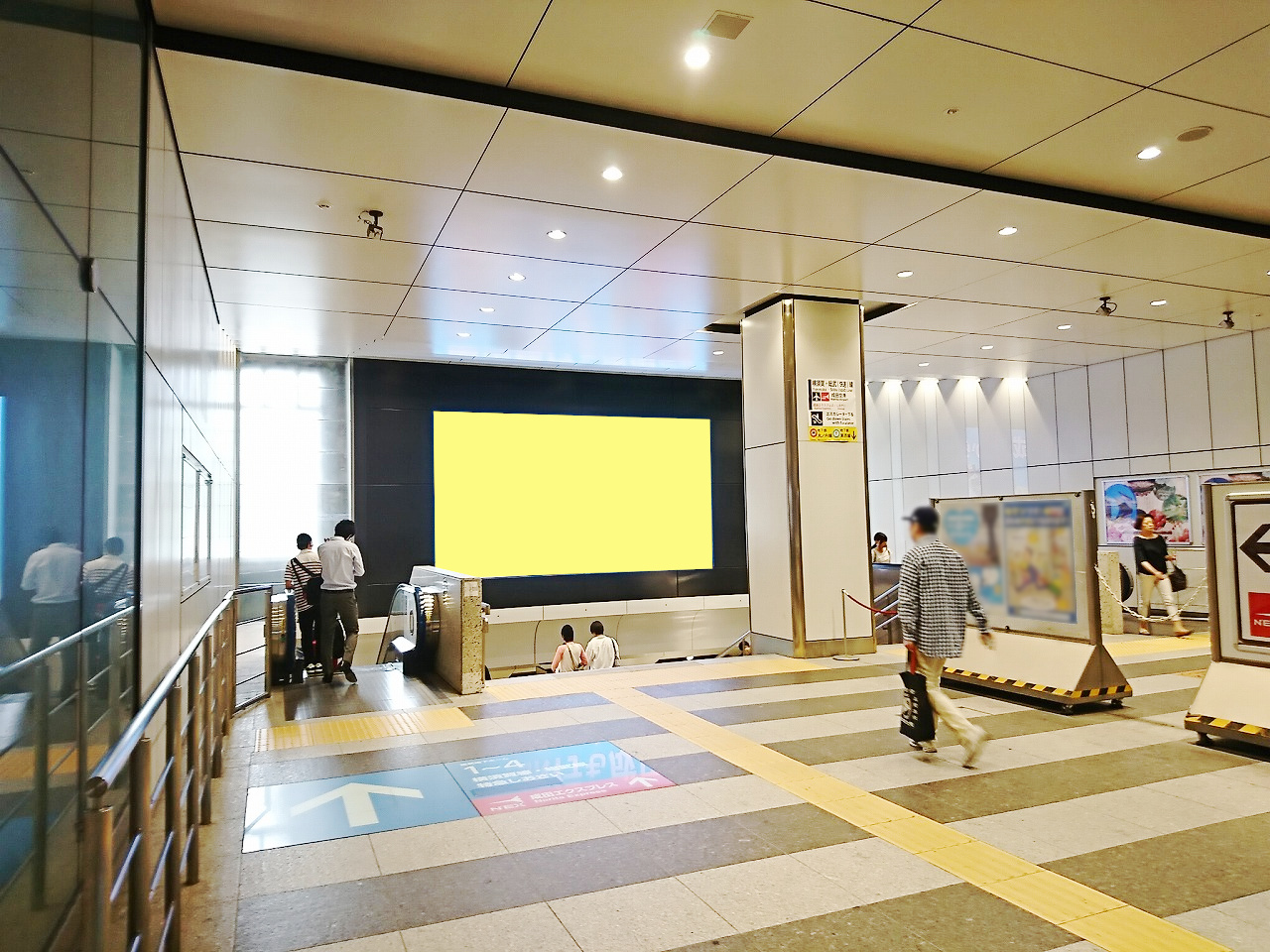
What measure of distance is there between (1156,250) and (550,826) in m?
7.73

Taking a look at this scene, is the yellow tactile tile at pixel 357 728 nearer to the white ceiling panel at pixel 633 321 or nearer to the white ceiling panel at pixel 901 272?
the white ceiling panel at pixel 633 321

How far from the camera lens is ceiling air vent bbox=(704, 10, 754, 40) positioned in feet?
14.4

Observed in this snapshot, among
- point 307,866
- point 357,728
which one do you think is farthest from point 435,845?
point 357,728

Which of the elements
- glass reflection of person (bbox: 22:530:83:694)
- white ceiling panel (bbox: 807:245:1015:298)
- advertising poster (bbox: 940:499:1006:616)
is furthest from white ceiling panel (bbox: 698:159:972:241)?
glass reflection of person (bbox: 22:530:83:694)

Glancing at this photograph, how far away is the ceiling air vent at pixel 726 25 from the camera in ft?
14.4

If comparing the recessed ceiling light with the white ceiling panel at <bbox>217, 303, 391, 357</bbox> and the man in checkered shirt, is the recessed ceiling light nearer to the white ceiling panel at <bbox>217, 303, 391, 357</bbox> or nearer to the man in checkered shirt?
the man in checkered shirt

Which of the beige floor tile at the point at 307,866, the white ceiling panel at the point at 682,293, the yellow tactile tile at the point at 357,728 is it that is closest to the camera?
the beige floor tile at the point at 307,866

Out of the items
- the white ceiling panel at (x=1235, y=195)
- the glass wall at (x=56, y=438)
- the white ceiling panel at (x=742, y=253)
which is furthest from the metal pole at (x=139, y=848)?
the white ceiling panel at (x=1235, y=195)

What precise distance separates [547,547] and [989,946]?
12283mm

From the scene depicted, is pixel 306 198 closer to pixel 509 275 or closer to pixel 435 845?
pixel 509 275

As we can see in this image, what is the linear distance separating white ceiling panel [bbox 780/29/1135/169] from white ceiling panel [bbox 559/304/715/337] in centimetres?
451

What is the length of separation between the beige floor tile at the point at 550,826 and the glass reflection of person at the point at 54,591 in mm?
2314

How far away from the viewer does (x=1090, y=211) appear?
7.01 m

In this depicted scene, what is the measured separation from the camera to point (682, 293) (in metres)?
9.36
